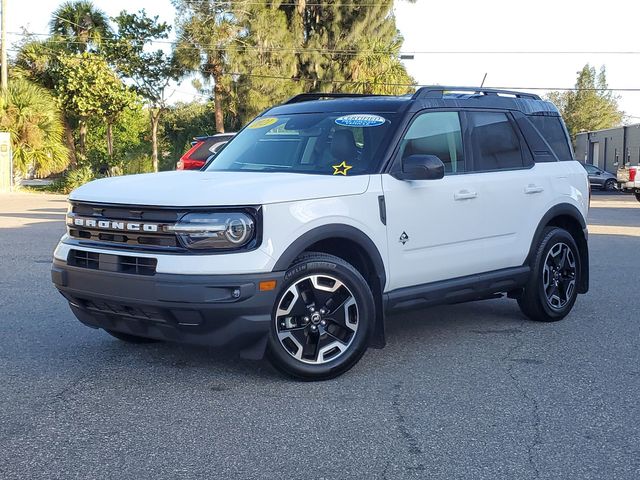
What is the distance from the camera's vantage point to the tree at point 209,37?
3991 centimetres

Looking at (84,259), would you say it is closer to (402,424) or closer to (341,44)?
(402,424)

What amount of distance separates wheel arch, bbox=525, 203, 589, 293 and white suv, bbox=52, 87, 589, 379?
0.04m

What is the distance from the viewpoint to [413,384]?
518 centimetres

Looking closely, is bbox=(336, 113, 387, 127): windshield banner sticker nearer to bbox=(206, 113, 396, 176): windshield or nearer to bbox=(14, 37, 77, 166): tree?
bbox=(206, 113, 396, 176): windshield

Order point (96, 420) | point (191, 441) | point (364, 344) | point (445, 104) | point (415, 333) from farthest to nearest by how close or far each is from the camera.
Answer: point (415, 333) → point (445, 104) → point (364, 344) → point (96, 420) → point (191, 441)

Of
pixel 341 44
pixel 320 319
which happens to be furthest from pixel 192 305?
pixel 341 44

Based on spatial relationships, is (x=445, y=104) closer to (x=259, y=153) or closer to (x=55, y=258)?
(x=259, y=153)

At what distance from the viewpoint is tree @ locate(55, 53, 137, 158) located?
34344mm

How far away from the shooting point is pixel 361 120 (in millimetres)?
5961

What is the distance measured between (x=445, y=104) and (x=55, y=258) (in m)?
3.15

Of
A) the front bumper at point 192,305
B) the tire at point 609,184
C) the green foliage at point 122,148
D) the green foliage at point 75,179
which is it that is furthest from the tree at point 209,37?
the front bumper at point 192,305

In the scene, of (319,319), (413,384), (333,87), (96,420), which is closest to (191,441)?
(96,420)

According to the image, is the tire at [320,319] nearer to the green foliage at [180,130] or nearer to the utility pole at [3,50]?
the utility pole at [3,50]

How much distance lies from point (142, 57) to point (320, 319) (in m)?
38.7
